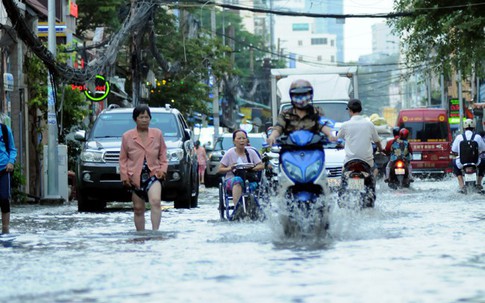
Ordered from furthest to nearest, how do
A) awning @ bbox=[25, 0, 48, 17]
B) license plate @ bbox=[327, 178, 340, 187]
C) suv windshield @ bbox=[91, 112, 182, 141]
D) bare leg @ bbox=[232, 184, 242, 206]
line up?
awning @ bbox=[25, 0, 48, 17] → suv windshield @ bbox=[91, 112, 182, 141] → license plate @ bbox=[327, 178, 340, 187] → bare leg @ bbox=[232, 184, 242, 206]

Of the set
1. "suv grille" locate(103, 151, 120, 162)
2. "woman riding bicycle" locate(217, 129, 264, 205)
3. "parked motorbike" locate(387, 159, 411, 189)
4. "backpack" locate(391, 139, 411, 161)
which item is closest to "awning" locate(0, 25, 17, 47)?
"suv grille" locate(103, 151, 120, 162)

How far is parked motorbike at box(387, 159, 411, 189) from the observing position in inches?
1256

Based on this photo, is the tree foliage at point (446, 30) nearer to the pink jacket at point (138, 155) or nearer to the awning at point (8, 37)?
the awning at point (8, 37)

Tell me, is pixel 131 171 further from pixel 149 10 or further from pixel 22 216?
pixel 149 10

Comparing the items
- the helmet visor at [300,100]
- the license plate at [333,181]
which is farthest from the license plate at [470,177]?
the helmet visor at [300,100]

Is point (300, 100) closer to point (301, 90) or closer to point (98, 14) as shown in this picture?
point (301, 90)

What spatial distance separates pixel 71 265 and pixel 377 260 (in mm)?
2724

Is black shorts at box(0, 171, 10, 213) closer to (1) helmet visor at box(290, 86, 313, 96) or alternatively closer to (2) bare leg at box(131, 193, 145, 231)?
(2) bare leg at box(131, 193, 145, 231)

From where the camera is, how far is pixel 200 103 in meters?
54.1

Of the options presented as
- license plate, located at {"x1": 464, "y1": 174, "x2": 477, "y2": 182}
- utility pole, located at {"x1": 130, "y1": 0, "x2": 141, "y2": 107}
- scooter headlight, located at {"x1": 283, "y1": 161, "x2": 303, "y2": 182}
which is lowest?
license plate, located at {"x1": 464, "y1": 174, "x2": 477, "y2": 182}

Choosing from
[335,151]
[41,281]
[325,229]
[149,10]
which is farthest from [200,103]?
[41,281]

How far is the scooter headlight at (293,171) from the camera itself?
13.6 m

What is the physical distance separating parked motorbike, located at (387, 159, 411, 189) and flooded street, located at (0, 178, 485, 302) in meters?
13.7

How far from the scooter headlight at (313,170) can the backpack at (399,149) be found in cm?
1847
